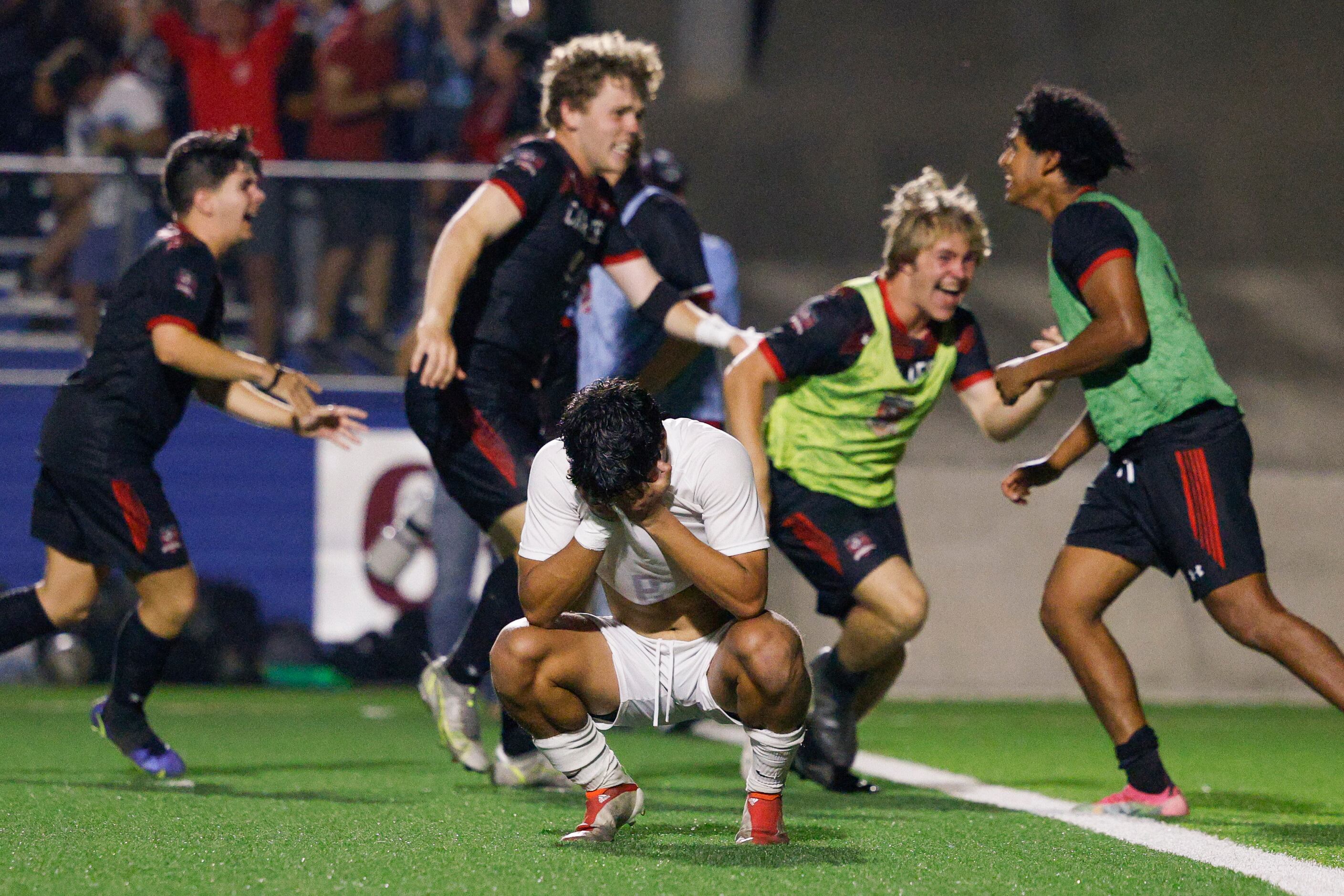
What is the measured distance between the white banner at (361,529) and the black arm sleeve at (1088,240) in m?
5.43

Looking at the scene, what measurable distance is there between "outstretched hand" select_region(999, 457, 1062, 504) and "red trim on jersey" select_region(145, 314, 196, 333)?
2425 millimetres

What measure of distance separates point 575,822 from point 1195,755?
328cm

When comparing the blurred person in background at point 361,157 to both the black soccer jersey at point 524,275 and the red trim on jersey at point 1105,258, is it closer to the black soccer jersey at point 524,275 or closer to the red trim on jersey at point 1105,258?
the black soccer jersey at point 524,275

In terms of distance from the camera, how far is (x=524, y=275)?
4676 millimetres

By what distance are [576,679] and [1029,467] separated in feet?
5.89

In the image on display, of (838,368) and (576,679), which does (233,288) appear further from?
(576,679)

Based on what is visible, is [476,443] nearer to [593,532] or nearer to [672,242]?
[593,532]

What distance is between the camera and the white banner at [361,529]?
9.36m

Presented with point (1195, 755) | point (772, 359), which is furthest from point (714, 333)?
point (1195, 755)

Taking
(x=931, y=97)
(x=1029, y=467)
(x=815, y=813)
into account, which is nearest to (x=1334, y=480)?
(x=931, y=97)

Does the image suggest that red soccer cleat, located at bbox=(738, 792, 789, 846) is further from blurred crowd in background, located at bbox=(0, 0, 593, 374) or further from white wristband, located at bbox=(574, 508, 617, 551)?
blurred crowd in background, located at bbox=(0, 0, 593, 374)

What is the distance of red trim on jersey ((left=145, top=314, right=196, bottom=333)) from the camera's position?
4.85 m

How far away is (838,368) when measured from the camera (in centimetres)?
496

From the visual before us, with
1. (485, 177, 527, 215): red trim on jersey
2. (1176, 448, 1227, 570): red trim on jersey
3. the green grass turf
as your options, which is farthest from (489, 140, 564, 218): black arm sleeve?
the green grass turf
